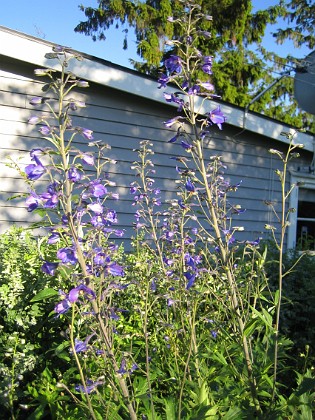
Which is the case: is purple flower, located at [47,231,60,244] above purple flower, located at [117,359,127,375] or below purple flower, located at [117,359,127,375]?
above

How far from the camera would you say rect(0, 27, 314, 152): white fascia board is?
5.35 m

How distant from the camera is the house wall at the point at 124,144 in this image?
5617 millimetres

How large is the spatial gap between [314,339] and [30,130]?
154 inches

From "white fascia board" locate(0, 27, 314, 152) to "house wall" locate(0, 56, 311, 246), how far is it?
0.68 ft

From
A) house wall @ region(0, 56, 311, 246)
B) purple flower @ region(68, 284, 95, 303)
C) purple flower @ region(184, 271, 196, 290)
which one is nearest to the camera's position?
purple flower @ region(68, 284, 95, 303)

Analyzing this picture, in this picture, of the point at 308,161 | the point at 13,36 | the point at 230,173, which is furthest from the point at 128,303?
the point at 308,161

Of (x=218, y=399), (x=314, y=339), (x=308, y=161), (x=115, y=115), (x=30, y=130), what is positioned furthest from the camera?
(x=308, y=161)

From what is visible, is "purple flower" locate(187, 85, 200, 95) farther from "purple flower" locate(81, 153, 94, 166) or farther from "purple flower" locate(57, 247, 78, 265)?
"purple flower" locate(57, 247, 78, 265)

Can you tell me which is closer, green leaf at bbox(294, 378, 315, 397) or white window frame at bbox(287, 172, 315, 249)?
green leaf at bbox(294, 378, 315, 397)

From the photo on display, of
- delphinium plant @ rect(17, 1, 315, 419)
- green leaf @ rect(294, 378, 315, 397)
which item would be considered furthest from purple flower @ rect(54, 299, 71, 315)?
green leaf @ rect(294, 378, 315, 397)

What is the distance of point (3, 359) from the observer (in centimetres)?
307

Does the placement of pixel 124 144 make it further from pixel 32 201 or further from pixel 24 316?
pixel 32 201

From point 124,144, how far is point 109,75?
37.4 inches

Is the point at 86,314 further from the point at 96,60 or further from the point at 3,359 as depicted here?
the point at 96,60
